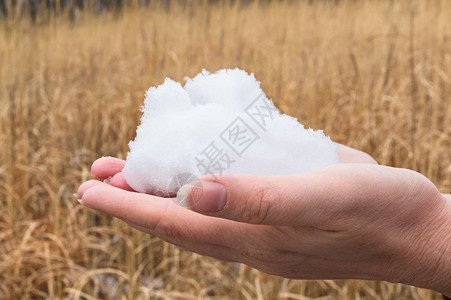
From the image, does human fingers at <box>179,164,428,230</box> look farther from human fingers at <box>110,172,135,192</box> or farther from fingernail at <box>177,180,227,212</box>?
human fingers at <box>110,172,135,192</box>

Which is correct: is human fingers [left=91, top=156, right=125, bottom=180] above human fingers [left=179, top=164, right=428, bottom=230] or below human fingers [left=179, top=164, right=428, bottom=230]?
below

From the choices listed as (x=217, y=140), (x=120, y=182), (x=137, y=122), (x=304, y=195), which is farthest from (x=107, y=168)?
(x=137, y=122)

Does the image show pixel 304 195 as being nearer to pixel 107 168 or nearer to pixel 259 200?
pixel 259 200

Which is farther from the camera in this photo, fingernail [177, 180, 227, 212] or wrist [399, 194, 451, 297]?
wrist [399, 194, 451, 297]

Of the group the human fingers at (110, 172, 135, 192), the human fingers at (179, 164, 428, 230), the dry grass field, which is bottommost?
the dry grass field

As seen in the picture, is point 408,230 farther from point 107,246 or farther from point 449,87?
point 449,87

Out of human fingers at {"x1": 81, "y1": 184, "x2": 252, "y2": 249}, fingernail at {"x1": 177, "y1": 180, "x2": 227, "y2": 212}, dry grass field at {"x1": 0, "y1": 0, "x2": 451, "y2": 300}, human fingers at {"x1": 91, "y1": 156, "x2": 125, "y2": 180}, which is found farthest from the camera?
dry grass field at {"x1": 0, "y1": 0, "x2": 451, "y2": 300}

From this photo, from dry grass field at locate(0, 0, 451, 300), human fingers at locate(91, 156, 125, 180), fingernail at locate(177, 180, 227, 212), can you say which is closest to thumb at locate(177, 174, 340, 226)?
fingernail at locate(177, 180, 227, 212)
